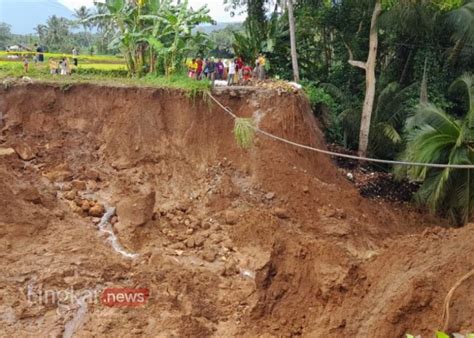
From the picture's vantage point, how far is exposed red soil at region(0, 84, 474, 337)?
8625mm

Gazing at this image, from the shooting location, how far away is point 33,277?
9.38 metres

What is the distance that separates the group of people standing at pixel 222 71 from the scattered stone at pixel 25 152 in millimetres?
5251

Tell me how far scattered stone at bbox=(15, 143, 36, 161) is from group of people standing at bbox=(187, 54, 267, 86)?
5.25 meters

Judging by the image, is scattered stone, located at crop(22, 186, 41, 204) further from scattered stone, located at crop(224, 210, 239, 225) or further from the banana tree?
the banana tree

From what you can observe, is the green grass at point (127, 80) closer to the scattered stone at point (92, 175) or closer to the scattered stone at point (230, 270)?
the scattered stone at point (92, 175)

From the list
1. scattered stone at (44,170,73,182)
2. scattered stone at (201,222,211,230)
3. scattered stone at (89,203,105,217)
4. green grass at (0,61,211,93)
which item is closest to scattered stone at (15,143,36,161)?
scattered stone at (44,170,73,182)

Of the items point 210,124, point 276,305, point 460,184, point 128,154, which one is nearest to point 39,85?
point 128,154

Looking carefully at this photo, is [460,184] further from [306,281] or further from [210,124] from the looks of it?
[210,124]

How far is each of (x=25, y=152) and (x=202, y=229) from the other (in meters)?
4.93

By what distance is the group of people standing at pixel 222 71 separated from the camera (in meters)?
15.6

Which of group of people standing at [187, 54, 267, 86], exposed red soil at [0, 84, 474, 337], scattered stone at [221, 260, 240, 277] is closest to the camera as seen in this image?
exposed red soil at [0, 84, 474, 337]

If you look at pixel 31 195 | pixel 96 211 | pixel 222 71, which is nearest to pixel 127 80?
pixel 222 71

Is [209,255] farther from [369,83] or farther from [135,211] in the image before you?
[369,83]

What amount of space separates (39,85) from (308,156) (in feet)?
24.5
